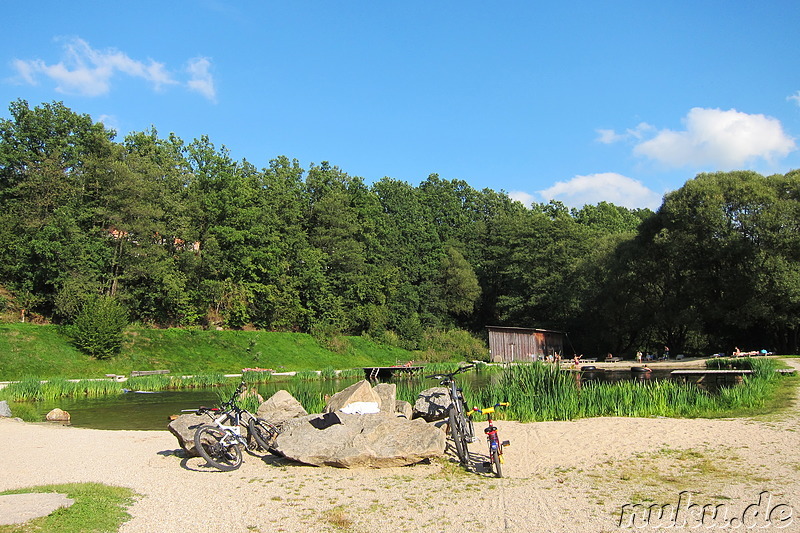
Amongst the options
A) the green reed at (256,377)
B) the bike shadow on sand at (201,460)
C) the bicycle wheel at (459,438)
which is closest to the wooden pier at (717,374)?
the bicycle wheel at (459,438)

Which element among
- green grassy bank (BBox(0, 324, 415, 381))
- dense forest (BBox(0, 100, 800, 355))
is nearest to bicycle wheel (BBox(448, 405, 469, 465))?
green grassy bank (BBox(0, 324, 415, 381))

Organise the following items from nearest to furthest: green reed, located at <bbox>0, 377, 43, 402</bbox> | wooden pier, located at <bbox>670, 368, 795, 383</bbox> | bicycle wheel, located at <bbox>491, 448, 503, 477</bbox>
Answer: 1. bicycle wheel, located at <bbox>491, 448, 503, 477</bbox>
2. green reed, located at <bbox>0, 377, 43, 402</bbox>
3. wooden pier, located at <bbox>670, 368, 795, 383</bbox>

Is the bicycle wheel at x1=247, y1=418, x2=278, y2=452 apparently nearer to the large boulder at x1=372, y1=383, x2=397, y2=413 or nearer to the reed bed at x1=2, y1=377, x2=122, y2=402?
the large boulder at x1=372, y1=383, x2=397, y2=413

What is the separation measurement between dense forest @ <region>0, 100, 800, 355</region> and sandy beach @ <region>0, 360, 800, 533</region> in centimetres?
3030

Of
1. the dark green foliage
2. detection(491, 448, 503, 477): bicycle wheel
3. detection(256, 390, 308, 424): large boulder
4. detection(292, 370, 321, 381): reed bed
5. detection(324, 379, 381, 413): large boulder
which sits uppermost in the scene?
the dark green foliage

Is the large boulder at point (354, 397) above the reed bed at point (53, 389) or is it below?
above

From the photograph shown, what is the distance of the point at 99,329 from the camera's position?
34.9 m

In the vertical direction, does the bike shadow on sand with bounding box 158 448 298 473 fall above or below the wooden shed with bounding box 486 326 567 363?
below

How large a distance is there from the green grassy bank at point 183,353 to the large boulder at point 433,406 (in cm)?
2513

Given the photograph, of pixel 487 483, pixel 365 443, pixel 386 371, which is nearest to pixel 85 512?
pixel 365 443

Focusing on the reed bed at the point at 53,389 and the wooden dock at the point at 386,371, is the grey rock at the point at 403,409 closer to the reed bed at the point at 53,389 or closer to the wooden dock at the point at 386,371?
the reed bed at the point at 53,389

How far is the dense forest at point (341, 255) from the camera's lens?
39.3m

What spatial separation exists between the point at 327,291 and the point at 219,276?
995cm

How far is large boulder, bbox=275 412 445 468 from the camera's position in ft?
31.6
